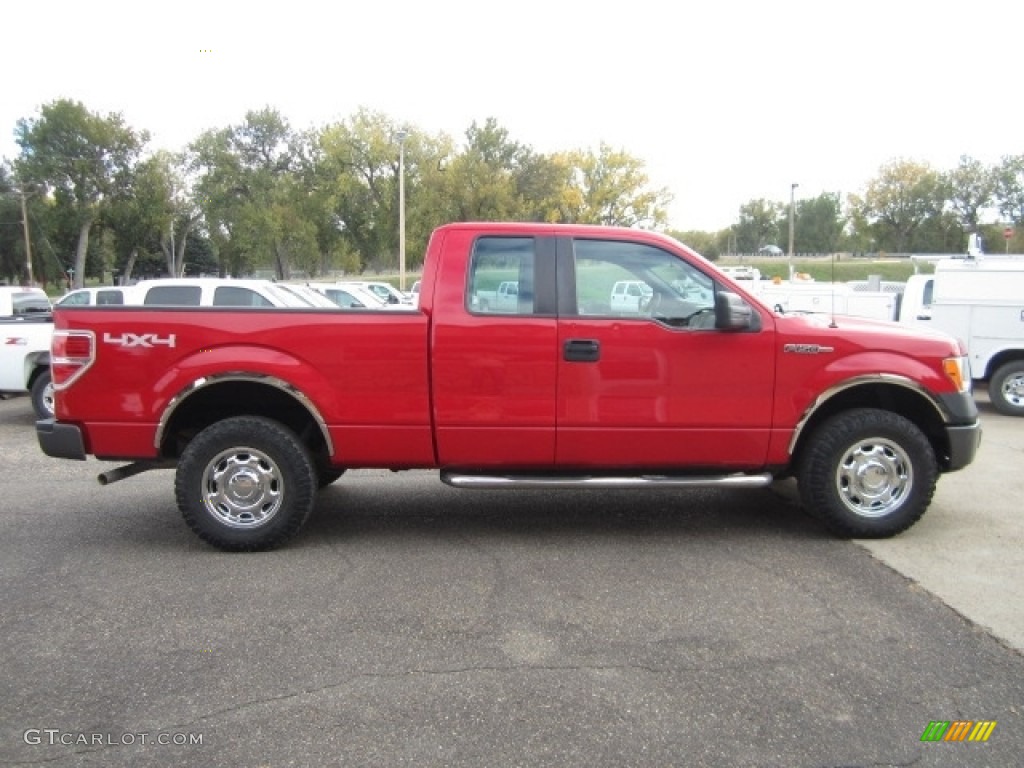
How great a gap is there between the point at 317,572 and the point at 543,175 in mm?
41978

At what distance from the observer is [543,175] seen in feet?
146

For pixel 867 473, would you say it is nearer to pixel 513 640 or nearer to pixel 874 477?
pixel 874 477

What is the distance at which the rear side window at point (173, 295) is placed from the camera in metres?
11.1

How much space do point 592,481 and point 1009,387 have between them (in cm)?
908

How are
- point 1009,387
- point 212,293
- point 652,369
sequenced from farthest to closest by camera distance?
Answer: point 1009,387 < point 212,293 < point 652,369

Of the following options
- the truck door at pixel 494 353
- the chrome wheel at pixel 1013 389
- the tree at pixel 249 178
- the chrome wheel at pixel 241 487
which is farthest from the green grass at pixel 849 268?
the chrome wheel at pixel 241 487

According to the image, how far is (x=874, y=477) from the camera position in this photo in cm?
504

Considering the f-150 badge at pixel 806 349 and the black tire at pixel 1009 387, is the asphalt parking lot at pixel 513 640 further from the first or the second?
the black tire at pixel 1009 387

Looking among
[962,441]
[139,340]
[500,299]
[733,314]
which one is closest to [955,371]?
[962,441]

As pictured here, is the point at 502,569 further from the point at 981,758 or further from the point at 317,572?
the point at 981,758

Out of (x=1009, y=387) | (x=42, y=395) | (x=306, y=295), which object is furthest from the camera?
(x=306, y=295)

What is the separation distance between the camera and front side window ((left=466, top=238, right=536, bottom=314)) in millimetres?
4855

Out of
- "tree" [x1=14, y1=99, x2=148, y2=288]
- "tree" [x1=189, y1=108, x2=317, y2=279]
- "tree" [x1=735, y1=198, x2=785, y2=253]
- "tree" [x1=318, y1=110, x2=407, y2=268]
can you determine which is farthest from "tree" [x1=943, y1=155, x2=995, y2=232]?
"tree" [x1=14, y1=99, x2=148, y2=288]

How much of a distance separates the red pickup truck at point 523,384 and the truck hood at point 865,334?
14 millimetres
